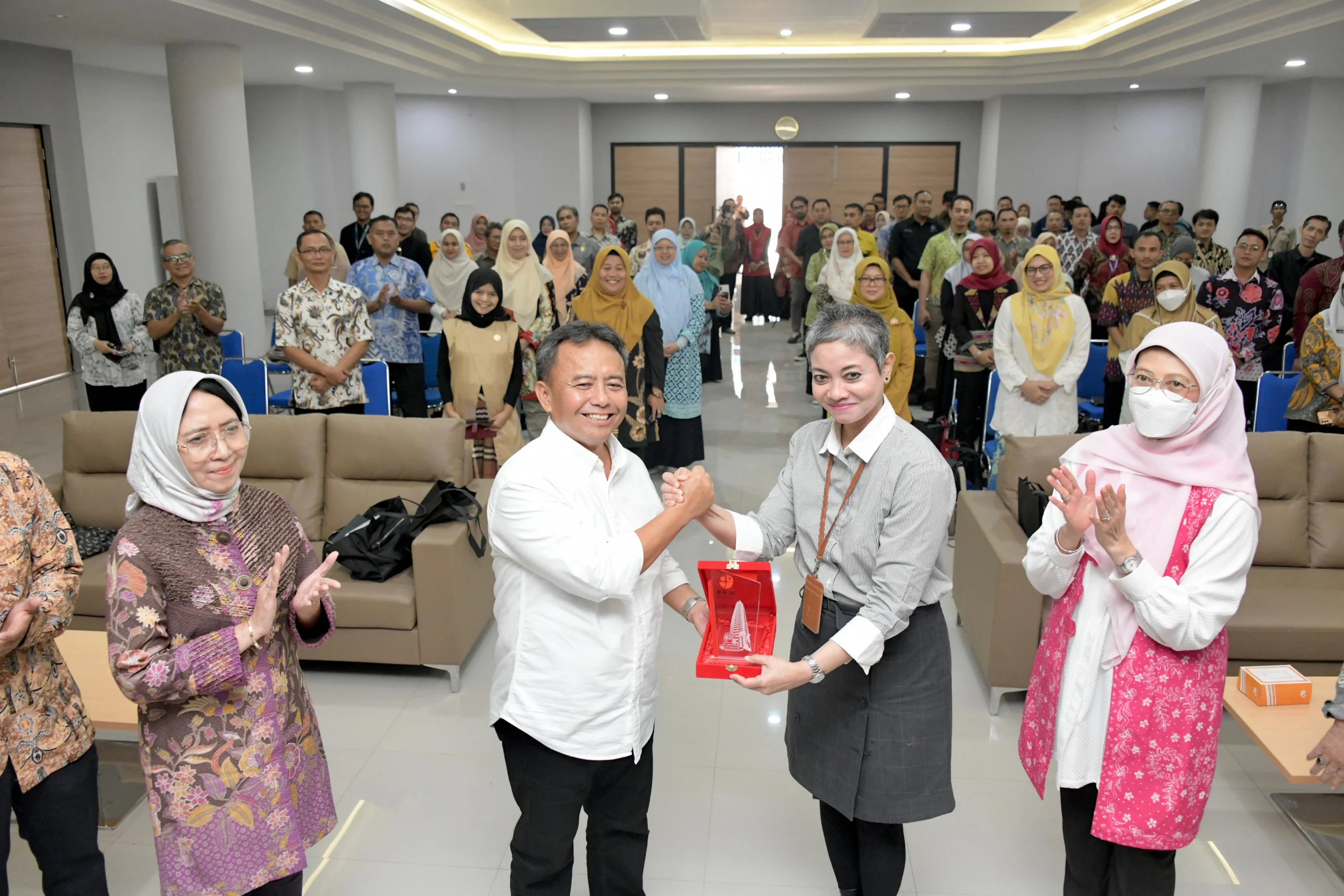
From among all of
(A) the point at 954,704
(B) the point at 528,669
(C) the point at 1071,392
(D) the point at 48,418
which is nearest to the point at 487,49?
(D) the point at 48,418

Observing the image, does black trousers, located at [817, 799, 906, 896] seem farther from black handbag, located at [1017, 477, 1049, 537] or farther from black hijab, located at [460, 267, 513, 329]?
black hijab, located at [460, 267, 513, 329]

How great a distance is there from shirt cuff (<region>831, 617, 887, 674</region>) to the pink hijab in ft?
1.71

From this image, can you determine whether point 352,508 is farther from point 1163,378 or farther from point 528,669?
point 1163,378

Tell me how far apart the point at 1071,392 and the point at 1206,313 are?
1033 millimetres

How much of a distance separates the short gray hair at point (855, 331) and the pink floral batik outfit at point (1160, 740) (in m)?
0.75

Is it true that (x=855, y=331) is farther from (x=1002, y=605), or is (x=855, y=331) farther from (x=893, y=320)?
(x=893, y=320)

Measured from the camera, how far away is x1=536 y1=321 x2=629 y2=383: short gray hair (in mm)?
2199

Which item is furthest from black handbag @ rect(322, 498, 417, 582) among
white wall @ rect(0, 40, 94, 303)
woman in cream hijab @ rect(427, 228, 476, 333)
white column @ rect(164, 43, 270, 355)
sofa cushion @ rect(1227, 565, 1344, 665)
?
white wall @ rect(0, 40, 94, 303)

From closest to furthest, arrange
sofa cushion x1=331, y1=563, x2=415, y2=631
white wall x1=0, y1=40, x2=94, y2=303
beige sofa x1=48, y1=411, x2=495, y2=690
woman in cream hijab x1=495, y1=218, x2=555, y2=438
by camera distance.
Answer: sofa cushion x1=331, y1=563, x2=415, y2=631 → beige sofa x1=48, y1=411, x2=495, y2=690 → woman in cream hijab x1=495, y1=218, x2=555, y2=438 → white wall x1=0, y1=40, x2=94, y2=303

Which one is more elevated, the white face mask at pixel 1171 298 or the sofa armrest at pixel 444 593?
the white face mask at pixel 1171 298

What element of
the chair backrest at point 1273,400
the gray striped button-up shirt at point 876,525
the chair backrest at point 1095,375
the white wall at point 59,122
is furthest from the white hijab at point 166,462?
the white wall at point 59,122

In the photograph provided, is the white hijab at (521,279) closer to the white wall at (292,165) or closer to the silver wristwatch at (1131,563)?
the silver wristwatch at (1131,563)

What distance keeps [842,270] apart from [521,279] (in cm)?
342

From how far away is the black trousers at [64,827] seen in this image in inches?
86.4
